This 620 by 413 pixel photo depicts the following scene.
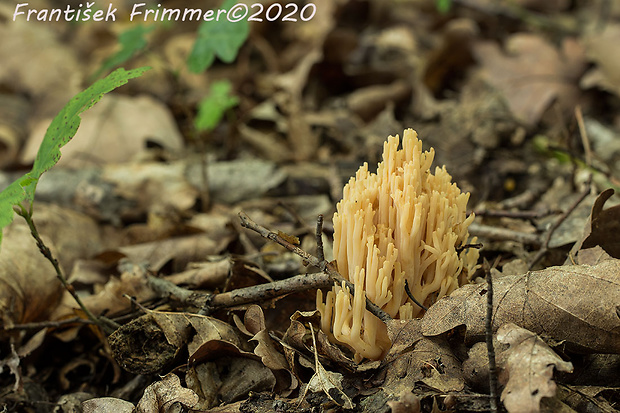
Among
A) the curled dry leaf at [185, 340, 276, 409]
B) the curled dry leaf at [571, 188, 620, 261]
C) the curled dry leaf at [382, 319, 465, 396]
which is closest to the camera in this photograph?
the curled dry leaf at [382, 319, 465, 396]

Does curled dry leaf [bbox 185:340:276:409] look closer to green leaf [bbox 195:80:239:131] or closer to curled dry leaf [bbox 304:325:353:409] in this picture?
curled dry leaf [bbox 304:325:353:409]

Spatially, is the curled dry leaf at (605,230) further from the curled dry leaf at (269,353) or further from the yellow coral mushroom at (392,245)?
the curled dry leaf at (269,353)

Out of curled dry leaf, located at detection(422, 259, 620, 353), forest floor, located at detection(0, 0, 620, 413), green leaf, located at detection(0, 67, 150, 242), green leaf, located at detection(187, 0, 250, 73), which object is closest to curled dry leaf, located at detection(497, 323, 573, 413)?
forest floor, located at detection(0, 0, 620, 413)

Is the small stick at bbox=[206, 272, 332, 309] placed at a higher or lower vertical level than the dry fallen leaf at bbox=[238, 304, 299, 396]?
higher

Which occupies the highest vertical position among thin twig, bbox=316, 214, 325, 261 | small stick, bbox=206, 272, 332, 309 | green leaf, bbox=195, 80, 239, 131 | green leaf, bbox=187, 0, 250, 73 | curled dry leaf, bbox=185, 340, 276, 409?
green leaf, bbox=187, 0, 250, 73

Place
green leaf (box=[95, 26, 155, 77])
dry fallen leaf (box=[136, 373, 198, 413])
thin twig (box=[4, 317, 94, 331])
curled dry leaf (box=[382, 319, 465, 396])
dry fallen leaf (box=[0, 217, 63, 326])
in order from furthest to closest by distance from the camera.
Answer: green leaf (box=[95, 26, 155, 77]) → dry fallen leaf (box=[0, 217, 63, 326]) → thin twig (box=[4, 317, 94, 331]) → dry fallen leaf (box=[136, 373, 198, 413]) → curled dry leaf (box=[382, 319, 465, 396])

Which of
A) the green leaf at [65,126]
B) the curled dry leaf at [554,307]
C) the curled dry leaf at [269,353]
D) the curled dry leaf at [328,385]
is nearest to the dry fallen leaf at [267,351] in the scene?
the curled dry leaf at [269,353]
